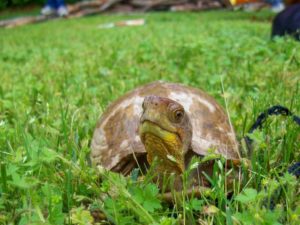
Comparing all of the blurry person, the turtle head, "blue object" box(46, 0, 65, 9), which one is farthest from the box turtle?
"blue object" box(46, 0, 65, 9)

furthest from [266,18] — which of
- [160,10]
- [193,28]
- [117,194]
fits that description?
[117,194]

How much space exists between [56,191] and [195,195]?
44 cm

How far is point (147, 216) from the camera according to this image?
1.46m

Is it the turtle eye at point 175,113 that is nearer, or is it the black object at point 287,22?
the turtle eye at point 175,113

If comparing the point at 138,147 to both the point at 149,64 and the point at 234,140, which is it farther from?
the point at 149,64

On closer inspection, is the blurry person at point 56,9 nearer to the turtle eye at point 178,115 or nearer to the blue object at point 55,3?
the blue object at point 55,3

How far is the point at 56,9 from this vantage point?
579 inches

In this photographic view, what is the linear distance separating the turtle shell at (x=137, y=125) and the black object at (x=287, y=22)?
12.5 ft

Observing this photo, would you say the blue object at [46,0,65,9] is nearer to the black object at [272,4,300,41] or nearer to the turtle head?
the black object at [272,4,300,41]

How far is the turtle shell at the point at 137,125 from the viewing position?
1.95m

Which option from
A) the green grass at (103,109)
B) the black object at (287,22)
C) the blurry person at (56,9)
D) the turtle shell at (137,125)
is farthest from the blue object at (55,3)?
the turtle shell at (137,125)

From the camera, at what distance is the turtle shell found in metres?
1.95

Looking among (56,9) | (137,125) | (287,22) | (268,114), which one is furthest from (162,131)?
(56,9)

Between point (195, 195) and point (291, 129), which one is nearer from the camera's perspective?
point (195, 195)
